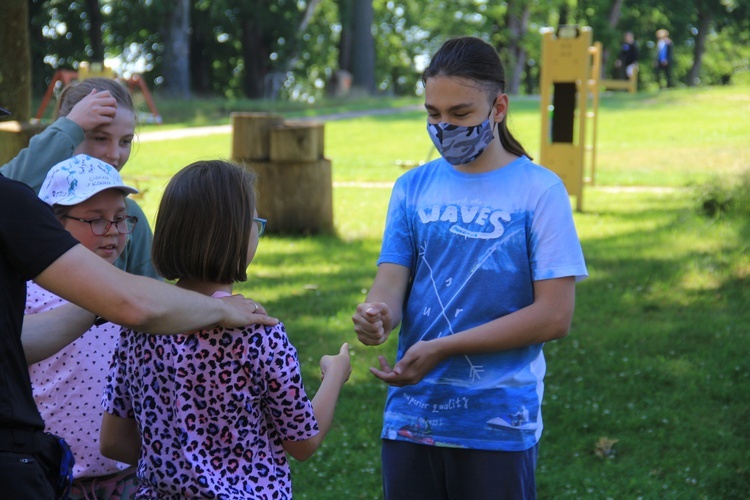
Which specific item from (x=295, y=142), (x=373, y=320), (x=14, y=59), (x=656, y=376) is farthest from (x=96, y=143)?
(x=295, y=142)

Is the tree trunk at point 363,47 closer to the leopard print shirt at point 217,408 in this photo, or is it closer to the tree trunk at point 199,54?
the tree trunk at point 199,54

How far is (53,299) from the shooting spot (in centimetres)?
280

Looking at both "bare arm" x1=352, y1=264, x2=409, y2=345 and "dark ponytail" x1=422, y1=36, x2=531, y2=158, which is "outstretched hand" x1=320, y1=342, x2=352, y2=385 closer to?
"bare arm" x1=352, y1=264, x2=409, y2=345

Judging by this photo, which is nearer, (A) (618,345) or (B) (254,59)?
(A) (618,345)

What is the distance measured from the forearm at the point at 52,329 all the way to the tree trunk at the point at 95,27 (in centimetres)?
3312

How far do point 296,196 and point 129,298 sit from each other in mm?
7858

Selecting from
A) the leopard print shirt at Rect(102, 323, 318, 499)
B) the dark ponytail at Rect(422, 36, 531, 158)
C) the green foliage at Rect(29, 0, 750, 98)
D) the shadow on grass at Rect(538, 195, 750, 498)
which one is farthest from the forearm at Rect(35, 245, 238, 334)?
the green foliage at Rect(29, 0, 750, 98)

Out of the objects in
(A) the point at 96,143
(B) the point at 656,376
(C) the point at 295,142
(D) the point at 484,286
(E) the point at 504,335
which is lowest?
(B) the point at 656,376

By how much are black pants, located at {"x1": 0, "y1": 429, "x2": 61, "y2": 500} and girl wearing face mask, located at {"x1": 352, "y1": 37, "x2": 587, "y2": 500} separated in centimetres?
90

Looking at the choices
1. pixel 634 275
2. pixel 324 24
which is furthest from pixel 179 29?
pixel 634 275

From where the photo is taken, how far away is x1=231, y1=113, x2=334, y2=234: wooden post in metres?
9.84

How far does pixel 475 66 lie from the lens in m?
2.89

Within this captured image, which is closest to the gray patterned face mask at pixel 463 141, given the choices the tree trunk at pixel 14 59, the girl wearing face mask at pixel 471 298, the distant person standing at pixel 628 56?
the girl wearing face mask at pixel 471 298

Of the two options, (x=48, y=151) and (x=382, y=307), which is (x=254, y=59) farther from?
(x=382, y=307)
